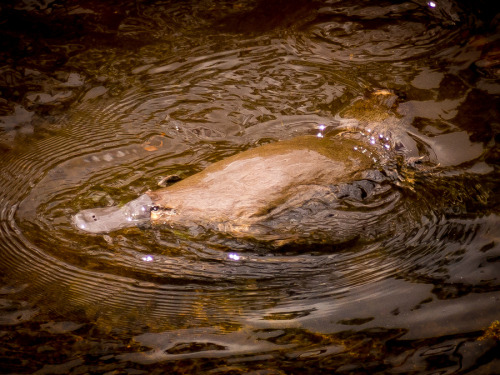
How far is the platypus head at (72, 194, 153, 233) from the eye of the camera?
116 inches

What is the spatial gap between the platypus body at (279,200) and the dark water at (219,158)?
0.47 ft

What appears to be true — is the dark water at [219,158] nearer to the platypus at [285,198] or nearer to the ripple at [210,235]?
the ripple at [210,235]

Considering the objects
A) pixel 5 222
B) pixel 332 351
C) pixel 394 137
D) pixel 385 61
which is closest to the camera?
pixel 332 351

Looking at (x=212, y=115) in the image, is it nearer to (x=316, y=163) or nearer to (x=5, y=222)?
(x=316, y=163)

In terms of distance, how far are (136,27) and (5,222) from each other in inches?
124

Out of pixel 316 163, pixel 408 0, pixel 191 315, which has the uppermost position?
pixel 408 0

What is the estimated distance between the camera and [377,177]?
3174mm

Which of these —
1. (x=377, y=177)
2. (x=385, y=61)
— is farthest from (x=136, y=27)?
(x=377, y=177)

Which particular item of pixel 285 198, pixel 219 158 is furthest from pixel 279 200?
pixel 219 158

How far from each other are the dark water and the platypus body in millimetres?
144

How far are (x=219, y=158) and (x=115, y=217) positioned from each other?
41.8 inches

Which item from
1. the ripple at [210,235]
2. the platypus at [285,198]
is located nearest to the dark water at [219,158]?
the ripple at [210,235]

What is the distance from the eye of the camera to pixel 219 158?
3686 mm

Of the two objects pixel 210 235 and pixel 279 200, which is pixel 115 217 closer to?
pixel 210 235
